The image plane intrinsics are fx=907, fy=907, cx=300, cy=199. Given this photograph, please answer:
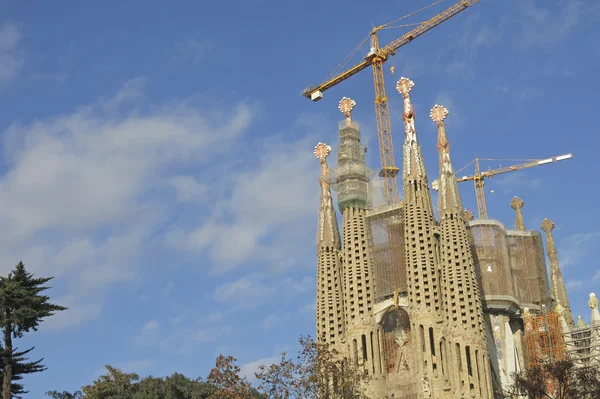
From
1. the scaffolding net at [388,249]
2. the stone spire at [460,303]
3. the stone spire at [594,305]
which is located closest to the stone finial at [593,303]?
the stone spire at [594,305]

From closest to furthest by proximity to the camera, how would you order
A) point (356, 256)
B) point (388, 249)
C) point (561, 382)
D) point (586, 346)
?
point (561, 382), point (586, 346), point (356, 256), point (388, 249)

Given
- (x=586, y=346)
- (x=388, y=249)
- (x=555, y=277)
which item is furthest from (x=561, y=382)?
(x=555, y=277)

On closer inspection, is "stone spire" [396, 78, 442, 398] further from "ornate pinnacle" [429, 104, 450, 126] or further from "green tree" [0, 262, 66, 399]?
"green tree" [0, 262, 66, 399]

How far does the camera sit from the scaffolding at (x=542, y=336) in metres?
63.4

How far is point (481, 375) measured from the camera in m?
57.3

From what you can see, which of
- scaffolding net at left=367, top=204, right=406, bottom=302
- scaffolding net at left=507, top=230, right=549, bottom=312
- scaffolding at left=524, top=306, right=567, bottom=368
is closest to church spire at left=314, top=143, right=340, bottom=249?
scaffolding net at left=367, top=204, right=406, bottom=302

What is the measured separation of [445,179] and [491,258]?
299 inches

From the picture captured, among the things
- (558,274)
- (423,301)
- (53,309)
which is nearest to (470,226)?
(423,301)

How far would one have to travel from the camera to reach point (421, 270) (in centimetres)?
6103

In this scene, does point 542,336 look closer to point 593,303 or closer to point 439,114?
point 593,303

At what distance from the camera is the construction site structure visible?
2309 inches

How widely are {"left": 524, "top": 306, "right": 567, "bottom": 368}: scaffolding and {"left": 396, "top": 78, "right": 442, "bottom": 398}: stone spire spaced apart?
867 cm

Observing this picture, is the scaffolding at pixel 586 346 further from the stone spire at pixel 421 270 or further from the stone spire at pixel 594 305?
the stone spire at pixel 421 270

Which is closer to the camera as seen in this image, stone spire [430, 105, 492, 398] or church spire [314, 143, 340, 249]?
stone spire [430, 105, 492, 398]
